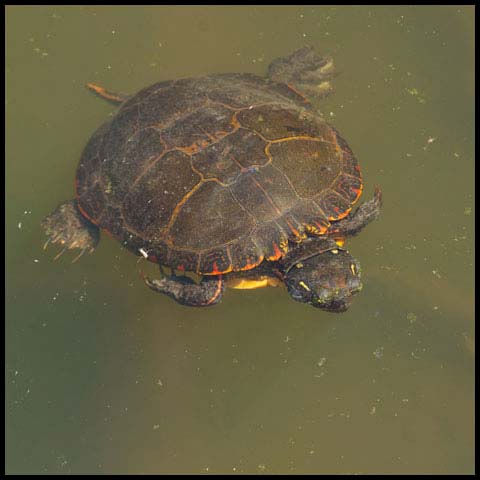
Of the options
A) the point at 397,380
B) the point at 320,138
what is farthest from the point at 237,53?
the point at 397,380

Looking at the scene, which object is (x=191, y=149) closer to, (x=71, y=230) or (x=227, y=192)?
(x=227, y=192)

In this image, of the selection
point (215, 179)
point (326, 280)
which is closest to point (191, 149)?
point (215, 179)

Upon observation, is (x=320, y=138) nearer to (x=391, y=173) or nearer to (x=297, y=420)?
(x=391, y=173)

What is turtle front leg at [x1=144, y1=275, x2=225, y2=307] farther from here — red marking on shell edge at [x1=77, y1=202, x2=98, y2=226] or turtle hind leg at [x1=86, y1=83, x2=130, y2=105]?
turtle hind leg at [x1=86, y1=83, x2=130, y2=105]

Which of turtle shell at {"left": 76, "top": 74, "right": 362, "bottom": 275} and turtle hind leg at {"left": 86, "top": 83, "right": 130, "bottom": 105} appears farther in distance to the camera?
turtle hind leg at {"left": 86, "top": 83, "right": 130, "bottom": 105}

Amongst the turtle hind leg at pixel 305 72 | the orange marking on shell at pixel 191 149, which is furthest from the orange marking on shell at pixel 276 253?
the turtle hind leg at pixel 305 72

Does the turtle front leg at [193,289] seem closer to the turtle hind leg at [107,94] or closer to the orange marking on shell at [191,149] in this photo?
the orange marking on shell at [191,149]

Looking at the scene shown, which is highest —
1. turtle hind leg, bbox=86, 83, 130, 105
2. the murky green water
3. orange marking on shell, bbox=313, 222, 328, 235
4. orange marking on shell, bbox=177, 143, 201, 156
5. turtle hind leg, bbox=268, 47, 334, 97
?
turtle hind leg, bbox=268, 47, 334, 97

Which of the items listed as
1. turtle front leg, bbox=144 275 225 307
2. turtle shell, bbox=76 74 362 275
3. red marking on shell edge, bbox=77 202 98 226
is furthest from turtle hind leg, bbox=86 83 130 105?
turtle front leg, bbox=144 275 225 307
